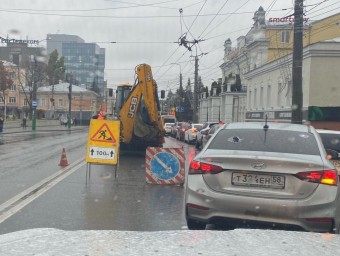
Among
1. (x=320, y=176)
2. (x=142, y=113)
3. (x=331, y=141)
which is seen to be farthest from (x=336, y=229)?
(x=142, y=113)

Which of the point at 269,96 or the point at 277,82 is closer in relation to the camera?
the point at 277,82

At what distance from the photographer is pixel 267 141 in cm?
621

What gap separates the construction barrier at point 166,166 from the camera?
11.3m

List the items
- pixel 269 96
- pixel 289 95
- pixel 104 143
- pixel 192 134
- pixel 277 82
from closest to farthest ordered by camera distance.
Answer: pixel 104 143 < pixel 192 134 < pixel 289 95 < pixel 277 82 < pixel 269 96

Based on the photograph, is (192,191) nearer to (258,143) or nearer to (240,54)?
(258,143)

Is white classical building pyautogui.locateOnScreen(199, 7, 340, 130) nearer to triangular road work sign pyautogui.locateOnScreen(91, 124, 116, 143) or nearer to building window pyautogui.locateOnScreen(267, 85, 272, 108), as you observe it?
building window pyautogui.locateOnScreen(267, 85, 272, 108)

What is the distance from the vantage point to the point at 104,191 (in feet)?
33.8

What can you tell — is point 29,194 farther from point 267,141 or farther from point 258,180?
point 258,180

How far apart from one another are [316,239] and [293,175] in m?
2.29

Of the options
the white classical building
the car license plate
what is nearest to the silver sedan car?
the car license plate

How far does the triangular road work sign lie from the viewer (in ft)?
40.8

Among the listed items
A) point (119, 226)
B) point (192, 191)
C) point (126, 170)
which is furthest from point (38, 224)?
point (126, 170)

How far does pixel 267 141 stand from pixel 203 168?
3.13 ft

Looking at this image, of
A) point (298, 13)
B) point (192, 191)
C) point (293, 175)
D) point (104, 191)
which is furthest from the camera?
point (298, 13)
